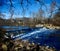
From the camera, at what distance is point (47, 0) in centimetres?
266

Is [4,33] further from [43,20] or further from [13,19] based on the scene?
[43,20]

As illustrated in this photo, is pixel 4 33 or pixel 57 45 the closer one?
pixel 57 45

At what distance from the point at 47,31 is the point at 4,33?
549 mm

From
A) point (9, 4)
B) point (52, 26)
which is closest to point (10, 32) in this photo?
point (9, 4)

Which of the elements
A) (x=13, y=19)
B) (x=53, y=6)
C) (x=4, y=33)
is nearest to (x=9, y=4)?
(x=13, y=19)

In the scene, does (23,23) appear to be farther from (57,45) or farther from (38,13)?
(57,45)

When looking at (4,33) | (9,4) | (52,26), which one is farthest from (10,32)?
(52,26)

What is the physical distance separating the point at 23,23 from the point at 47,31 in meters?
0.31

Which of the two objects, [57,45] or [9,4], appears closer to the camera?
[57,45]

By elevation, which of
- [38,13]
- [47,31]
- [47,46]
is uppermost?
[38,13]

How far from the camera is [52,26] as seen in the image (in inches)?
104

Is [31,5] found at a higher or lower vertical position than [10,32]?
higher

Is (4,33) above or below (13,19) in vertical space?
below

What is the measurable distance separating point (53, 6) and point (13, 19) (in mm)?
514
